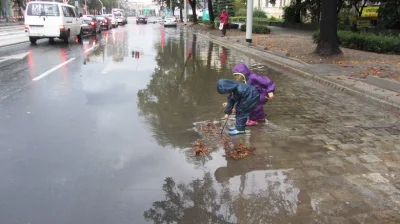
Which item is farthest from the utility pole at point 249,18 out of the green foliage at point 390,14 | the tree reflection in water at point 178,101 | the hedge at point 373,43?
the green foliage at point 390,14

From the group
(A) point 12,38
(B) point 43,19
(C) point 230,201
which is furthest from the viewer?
(A) point 12,38

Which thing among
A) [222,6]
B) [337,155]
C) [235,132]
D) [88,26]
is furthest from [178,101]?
[222,6]

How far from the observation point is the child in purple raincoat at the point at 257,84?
232 inches

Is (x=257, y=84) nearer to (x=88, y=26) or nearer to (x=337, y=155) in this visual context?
(x=337, y=155)

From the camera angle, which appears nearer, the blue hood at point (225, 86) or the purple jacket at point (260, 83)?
the blue hood at point (225, 86)

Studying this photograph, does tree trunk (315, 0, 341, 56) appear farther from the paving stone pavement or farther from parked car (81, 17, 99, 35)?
parked car (81, 17, 99, 35)

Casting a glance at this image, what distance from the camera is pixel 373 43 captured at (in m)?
16.7

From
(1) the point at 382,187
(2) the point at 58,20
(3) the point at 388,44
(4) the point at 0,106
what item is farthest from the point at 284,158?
(2) the point at 58,20

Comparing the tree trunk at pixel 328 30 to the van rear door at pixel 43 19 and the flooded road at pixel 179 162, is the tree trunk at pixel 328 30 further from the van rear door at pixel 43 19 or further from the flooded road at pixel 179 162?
A: the van rear door at pixel 43 19

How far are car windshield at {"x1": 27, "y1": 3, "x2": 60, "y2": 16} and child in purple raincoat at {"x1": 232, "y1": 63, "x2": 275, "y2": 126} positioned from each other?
53.5 feet

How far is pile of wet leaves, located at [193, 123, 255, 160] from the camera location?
5.13 meters

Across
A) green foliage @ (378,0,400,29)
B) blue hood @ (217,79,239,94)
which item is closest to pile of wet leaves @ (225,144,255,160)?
blue hood @ (217,79,239,94)

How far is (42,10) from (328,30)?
14.1 metres

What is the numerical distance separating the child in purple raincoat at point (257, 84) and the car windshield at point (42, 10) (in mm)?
16319
